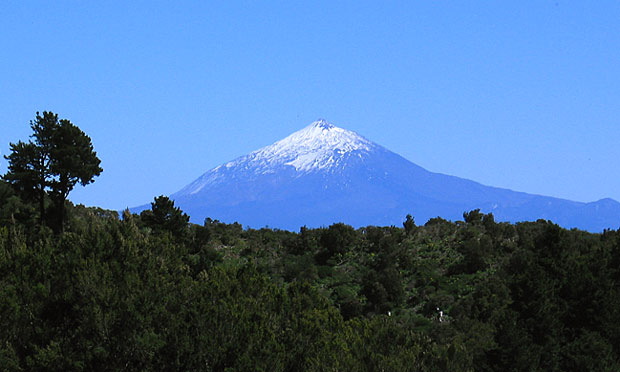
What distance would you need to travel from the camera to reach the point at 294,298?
27375 millimetres

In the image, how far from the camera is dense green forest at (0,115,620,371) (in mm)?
22922

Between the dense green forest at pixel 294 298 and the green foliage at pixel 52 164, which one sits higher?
the green foliage at pixel 52 164

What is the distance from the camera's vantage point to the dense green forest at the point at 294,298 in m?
22.9

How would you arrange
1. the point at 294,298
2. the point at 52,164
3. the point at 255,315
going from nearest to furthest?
1. the point at 255,315
2. the point at 294,298
3. the point at 52,164

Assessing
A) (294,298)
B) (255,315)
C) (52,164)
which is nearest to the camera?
(255,315)

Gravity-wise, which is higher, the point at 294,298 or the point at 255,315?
the point at 294,298

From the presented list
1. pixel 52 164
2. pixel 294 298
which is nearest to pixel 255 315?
pixel 294 298

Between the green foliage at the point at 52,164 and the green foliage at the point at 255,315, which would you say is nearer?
the green foliage at the point at 255,315

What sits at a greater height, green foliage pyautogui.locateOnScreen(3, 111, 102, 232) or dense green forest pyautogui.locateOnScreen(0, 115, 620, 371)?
green foliage pyautogui.locateOnScreen(3, 111, 102, 232)

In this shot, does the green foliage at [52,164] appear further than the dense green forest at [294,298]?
Yes

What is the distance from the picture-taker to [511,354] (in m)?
32.8

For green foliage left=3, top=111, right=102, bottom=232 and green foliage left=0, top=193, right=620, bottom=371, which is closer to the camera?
green foliage left=0, top=193, right=620, bottom=371

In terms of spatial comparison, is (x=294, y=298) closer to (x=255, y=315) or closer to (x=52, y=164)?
(x=255, y=315)

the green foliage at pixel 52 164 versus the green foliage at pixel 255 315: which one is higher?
the green foliage at pixel 52 164
